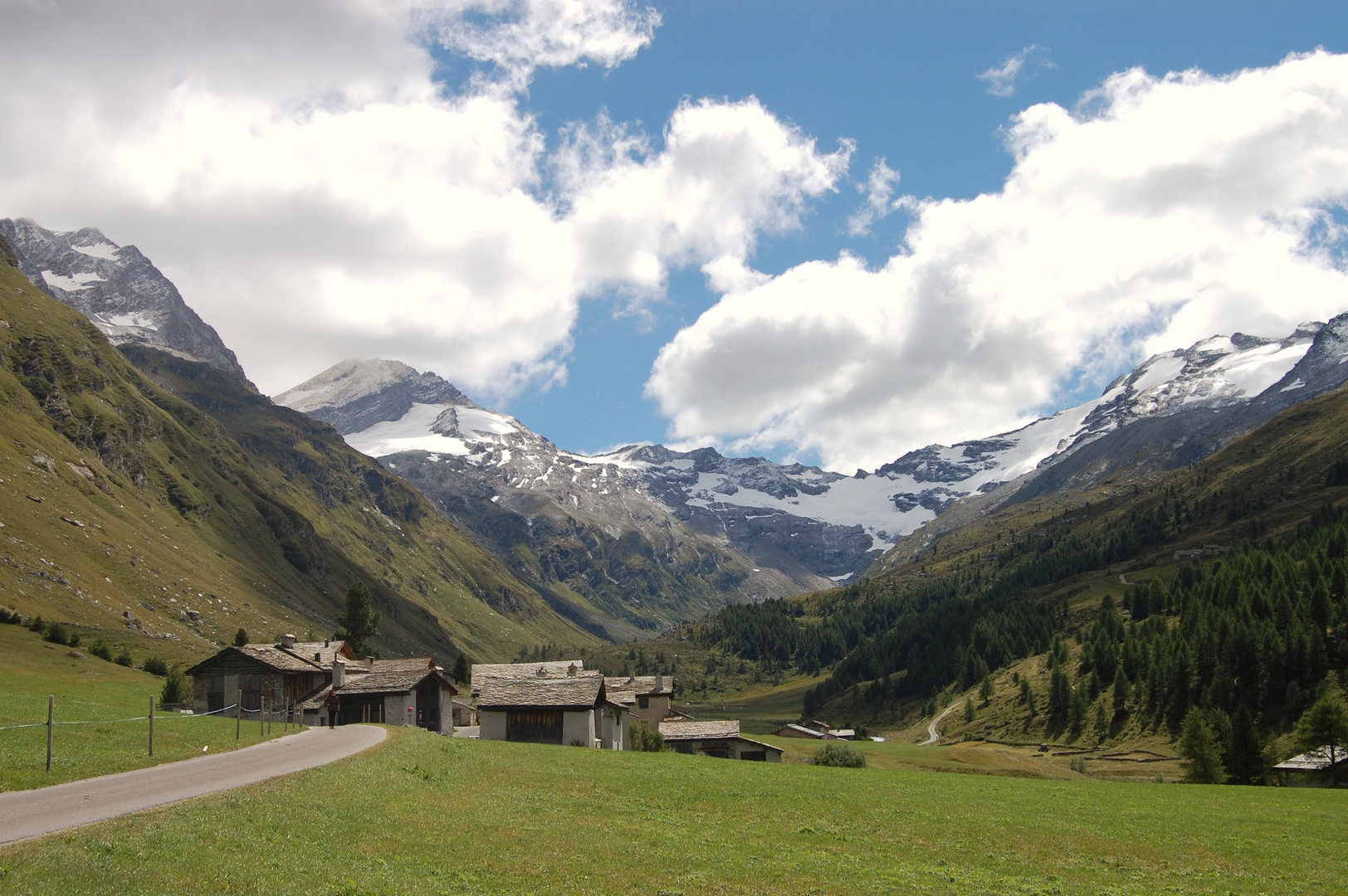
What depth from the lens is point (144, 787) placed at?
90.9ft

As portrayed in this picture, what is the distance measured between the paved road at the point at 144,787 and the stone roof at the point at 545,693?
2995cm

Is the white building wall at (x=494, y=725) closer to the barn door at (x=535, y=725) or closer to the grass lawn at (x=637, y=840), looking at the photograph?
the barn door at (x=535, y=725)

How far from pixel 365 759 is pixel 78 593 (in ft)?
508

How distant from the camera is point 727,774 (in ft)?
168

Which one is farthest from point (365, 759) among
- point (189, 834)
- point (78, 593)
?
point (78, 593)

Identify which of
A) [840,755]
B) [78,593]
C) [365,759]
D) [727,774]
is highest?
[78,593]

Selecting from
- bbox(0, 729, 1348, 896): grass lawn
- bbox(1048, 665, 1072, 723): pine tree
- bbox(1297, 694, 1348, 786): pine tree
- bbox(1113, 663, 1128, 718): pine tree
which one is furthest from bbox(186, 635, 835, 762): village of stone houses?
bbox(1048, 665, 1072, 723): pine tree

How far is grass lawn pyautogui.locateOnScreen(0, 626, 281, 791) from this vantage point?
3097 centimetres

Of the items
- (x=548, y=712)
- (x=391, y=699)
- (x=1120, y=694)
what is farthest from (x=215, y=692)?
(x=1120, y=694)

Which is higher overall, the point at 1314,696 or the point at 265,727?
the point at 265,727

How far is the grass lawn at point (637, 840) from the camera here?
19.5 m

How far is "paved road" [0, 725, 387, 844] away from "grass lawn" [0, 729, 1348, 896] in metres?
1.25

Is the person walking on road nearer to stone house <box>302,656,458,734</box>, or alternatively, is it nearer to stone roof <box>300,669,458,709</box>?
stone house <box>302,656,458,734</box>

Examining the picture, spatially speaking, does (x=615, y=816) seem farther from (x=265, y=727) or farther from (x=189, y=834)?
(x=265, y=727)
